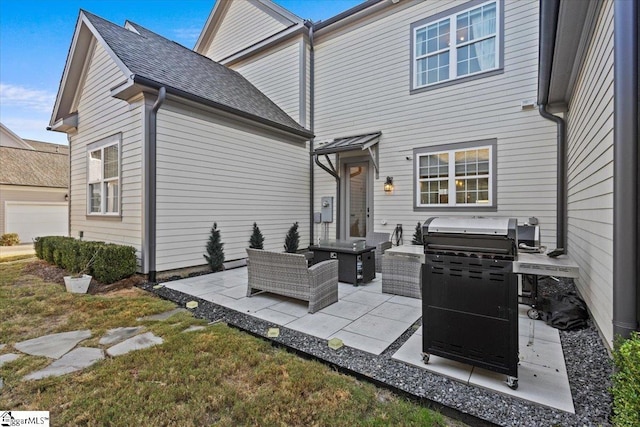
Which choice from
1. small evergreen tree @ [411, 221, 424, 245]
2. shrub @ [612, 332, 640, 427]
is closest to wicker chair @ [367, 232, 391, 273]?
small evergreen tree @ [411, 221, 424, 245]

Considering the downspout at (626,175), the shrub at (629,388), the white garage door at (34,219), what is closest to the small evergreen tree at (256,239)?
the downspout at (626,175)

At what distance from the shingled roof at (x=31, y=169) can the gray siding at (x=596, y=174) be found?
705 inches

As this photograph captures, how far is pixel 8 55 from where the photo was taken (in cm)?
1418

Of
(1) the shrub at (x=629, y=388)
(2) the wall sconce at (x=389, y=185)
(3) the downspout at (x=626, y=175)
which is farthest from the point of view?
(2) the wall sconce at (x=389, y=185)

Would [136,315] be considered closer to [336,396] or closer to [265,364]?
[265,364]

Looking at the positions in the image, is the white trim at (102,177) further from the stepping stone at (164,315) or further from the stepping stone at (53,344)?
the stepping stone at (53,344)

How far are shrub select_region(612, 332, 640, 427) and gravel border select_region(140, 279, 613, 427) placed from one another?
337 mm

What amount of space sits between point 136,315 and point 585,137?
643cm

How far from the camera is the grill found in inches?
90.7

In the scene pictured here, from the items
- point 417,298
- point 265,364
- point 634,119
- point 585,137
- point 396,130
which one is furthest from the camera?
point 396,130

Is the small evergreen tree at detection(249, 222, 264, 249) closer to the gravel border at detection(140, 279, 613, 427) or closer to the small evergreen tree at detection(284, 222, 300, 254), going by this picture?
the small evergreen tree at detection(284, 222, 300, 254)

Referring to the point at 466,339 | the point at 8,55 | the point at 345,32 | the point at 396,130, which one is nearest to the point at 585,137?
the point at 466,339

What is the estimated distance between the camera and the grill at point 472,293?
2.30m

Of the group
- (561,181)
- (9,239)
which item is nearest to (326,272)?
(561,181)
